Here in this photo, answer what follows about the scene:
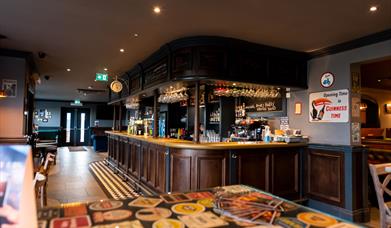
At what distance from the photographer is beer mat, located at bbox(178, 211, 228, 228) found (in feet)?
3.71

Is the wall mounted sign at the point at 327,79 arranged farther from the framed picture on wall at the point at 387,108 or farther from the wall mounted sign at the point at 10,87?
the framed picture on wall at the point at 387,108

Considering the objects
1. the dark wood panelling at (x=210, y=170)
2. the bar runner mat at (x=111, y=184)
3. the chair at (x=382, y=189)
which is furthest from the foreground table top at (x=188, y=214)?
the bar runner mat at (x=111, y=184)

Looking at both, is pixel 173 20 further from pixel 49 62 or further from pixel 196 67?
pixel 49 62

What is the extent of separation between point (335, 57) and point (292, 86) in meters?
0.82

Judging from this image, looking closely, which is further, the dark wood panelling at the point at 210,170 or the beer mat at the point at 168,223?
the dark wood panelling at the point at 210,170

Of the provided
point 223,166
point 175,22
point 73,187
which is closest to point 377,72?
point 223,166

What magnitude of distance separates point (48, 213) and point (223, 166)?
9.66 feet

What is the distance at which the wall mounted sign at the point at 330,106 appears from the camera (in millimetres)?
4230

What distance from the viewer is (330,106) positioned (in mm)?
4430

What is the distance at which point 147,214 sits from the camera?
4.09ft

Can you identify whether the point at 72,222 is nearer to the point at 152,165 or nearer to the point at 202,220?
the point at 202,220

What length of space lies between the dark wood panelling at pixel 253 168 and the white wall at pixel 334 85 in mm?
1077

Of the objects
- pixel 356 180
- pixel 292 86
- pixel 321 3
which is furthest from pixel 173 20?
→ pixel 356 180

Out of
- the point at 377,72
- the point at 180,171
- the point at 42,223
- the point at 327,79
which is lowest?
the point at 180,171
